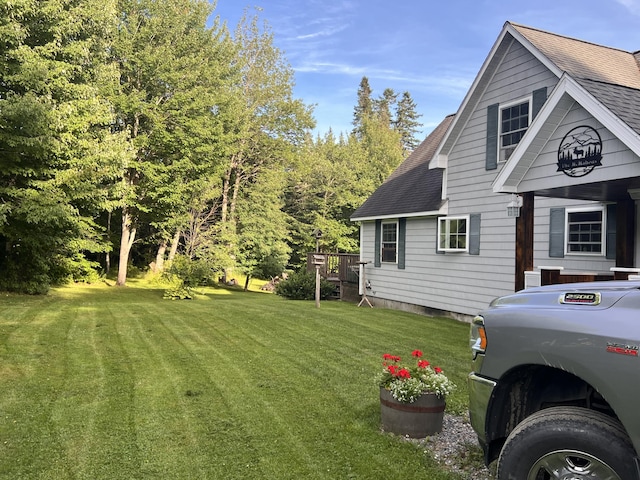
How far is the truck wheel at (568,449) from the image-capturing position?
2172mm

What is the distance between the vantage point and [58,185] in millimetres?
13805

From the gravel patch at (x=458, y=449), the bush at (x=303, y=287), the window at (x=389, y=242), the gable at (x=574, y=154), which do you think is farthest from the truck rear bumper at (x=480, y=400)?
the bush at (x=303, y=287)

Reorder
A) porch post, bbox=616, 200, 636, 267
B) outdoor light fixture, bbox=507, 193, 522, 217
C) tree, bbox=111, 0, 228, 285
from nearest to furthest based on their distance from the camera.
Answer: porch post, bbox=616, 200, 636, 267, outdoor light fixture, bbox=507, 193, 522, 217, tree, bbox=111, 0, 228, 285

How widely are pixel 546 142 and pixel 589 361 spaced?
4.65m

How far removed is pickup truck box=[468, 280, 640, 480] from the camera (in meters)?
2.15

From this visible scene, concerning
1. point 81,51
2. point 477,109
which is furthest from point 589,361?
point 81,51

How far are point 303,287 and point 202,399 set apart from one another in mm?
12114

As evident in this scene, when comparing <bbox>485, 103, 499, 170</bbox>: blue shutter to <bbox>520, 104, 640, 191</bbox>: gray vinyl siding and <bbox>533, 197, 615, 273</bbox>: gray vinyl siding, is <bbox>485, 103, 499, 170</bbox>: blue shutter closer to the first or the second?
<bbox>533, 197, 615, 273</bbox>: gray vinyl siding

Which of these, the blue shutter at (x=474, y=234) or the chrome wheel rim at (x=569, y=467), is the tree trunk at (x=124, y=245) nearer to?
the blue shutter at (x=474, y=234)

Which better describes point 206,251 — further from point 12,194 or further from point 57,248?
point 12,194

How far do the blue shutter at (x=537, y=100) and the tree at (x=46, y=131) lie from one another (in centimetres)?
1148

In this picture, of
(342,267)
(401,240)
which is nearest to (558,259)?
(401,240)

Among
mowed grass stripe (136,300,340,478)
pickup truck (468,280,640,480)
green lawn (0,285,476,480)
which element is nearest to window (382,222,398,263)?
green lawn (0,285,476,480)

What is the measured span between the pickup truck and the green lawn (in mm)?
953
